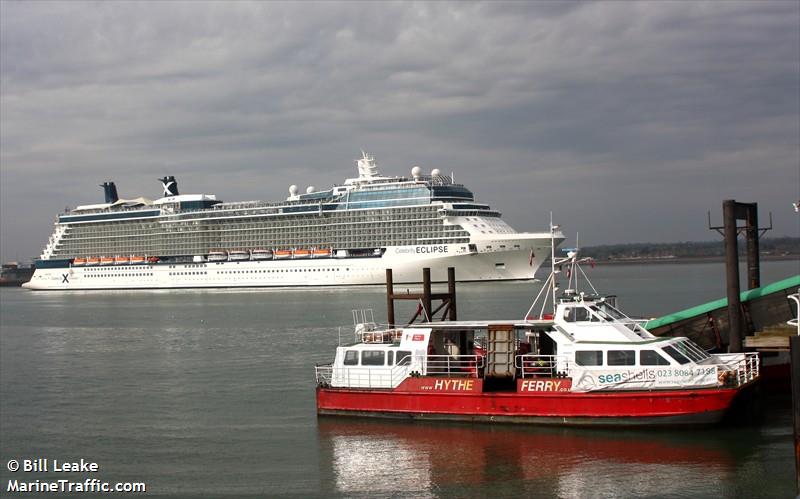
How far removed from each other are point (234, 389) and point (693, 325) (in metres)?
14.5

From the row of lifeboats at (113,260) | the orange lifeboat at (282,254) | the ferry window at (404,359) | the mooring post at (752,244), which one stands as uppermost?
the row of lifeboats at (113,260)

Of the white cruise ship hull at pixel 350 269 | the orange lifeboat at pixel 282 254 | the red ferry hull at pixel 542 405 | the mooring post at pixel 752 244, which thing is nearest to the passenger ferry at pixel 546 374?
the red ferry hull at pixel 542 405

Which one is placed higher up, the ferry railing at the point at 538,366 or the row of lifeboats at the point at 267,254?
the row of lifeboats at the point at 267,254

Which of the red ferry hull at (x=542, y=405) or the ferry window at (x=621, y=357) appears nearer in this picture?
the red ferry hull at (x=542, y=405)

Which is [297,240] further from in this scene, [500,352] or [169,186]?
[500,352]

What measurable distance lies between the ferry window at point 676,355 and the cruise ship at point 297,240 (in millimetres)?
56740

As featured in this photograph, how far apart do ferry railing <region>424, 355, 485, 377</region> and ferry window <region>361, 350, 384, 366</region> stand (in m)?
1.24

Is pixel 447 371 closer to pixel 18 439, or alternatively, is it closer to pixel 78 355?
pixel 18 439

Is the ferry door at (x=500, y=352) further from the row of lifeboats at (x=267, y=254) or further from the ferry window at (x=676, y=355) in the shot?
the row of lifeboats at (x=267, y=254)

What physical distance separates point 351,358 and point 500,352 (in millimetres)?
4018

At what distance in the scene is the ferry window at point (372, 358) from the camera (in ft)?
75.6

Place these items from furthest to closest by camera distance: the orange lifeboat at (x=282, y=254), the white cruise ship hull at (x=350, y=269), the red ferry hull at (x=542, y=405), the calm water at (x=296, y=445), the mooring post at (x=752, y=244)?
1. the orange lifeboat at (x=282, y=254)
2. the white cruise ship hull at (x=350, y=269)
3. the mooring post at (x=752, y=244)
4. the red ferry hull at (x=542, y=405)
5. the calm water at (x=296, y=445)

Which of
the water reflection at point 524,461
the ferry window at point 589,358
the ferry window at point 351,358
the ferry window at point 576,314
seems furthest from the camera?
the ferry window at point 351,358

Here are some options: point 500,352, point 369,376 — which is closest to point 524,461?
point 500,352
